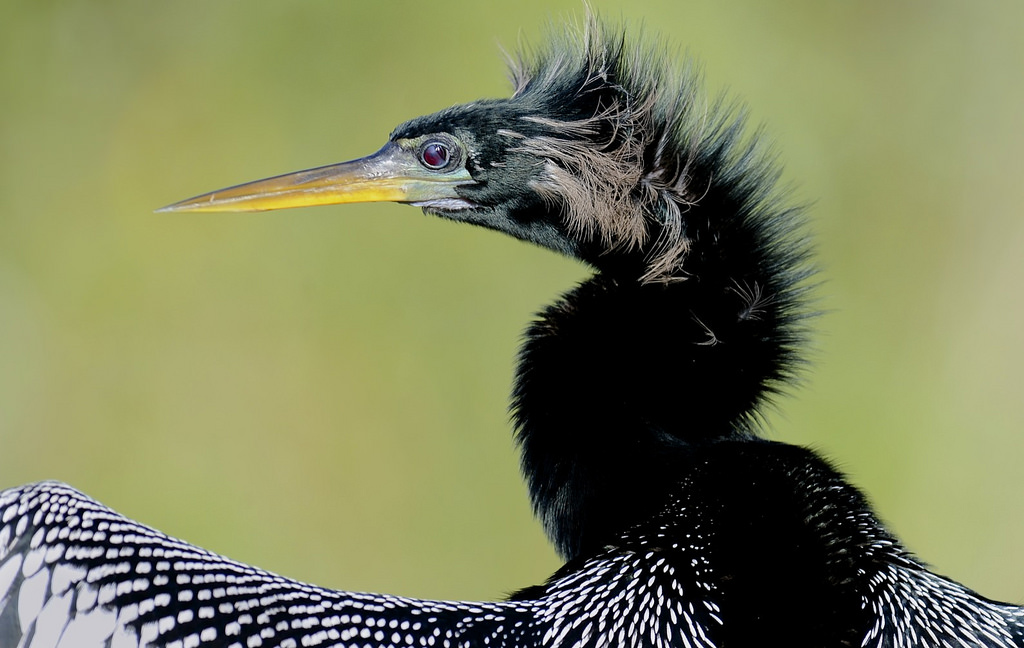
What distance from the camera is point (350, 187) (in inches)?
73.9

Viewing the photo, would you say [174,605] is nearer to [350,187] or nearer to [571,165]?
[350,187]

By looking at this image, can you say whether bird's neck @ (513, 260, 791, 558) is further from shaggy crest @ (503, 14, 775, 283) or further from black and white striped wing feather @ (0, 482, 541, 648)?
black and white striped wing feather @ (0, 482, 541, 648)

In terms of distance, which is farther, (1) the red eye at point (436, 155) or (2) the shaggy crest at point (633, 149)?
(1) the red eye at point (436, 155)

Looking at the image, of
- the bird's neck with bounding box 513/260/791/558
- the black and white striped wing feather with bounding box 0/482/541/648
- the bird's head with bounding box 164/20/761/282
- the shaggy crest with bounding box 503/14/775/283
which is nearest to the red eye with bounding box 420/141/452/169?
the bird's head with bounding box 164/20/761/282

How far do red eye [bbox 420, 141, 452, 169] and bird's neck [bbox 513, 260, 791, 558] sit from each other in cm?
37

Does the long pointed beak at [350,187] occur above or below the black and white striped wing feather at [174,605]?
above

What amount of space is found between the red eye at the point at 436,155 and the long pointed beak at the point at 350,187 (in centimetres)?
1

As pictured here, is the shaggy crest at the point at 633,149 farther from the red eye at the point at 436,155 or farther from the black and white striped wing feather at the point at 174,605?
the black and white striped wing feather at the point at 174,605

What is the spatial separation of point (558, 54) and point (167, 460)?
2.69 m

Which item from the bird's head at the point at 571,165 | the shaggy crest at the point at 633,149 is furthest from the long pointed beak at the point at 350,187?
the shaggy crest at the point at 633,149

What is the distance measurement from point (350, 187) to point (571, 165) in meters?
0.40

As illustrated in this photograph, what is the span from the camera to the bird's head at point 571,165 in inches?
67.5

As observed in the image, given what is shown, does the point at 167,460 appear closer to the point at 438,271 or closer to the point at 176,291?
the point at 176,291

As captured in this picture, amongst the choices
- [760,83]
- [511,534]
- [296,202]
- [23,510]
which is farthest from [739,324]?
[760,83]
